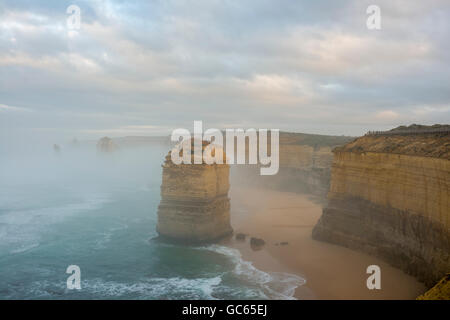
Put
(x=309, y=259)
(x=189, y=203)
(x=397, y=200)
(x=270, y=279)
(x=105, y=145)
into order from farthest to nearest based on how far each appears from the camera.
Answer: (x=105, y=145), (x=189, y=203), (x=309, y=259), (x=397, y=200), (x=270, y=279)

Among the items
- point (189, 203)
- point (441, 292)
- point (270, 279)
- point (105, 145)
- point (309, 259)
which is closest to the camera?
point (441, 292)

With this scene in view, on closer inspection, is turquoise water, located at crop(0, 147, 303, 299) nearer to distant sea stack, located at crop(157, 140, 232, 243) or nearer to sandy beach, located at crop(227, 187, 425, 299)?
distant sea stack, located at crop(157, 140, 232, 243)

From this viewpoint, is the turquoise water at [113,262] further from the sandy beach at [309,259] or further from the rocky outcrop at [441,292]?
the rocky outcrop at [441,292]

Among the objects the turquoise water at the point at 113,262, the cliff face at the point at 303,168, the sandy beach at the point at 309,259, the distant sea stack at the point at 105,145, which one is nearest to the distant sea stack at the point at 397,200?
the sandy beach at the point at 309,259

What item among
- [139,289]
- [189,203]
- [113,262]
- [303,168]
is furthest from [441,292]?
[303,168]

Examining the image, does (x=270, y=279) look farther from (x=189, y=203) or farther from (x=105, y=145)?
(x=105, y=145)
